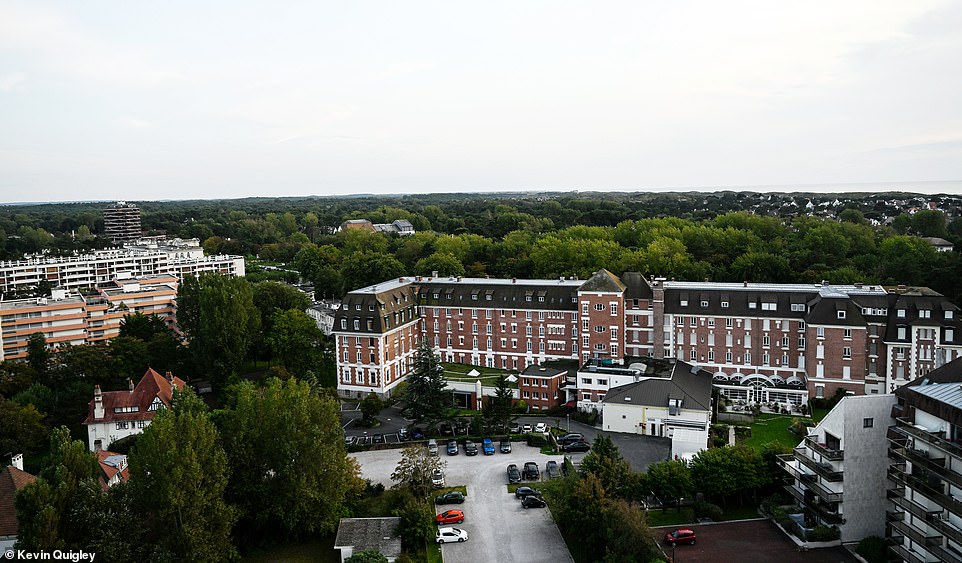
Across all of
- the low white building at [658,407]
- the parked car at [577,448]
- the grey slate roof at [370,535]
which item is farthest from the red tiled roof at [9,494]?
the low white building at [658,407]

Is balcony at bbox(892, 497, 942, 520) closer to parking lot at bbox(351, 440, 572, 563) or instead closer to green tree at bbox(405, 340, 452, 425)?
parking lot at bbox(351, 440, 572, 563)

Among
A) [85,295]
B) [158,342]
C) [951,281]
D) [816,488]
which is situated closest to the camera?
[816,488]

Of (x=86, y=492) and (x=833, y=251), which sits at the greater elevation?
(x=833, y=251)

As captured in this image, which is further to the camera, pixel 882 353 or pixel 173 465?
pixel 882 353

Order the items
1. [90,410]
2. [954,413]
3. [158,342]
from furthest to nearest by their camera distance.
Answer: [158,342] < [90,410] < [954,413]

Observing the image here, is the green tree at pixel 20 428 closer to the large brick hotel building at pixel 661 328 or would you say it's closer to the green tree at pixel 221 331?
the green tree at pixel 221 331

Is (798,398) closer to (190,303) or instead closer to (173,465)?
(173,465)

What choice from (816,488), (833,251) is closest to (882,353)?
(816,488)

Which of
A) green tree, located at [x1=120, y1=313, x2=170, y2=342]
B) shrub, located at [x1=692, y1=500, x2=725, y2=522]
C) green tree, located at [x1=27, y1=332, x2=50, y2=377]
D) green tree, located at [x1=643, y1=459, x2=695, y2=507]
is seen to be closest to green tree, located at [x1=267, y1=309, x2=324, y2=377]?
green tree, located at [x1=120, y1=313, x2=170, y2=342]
